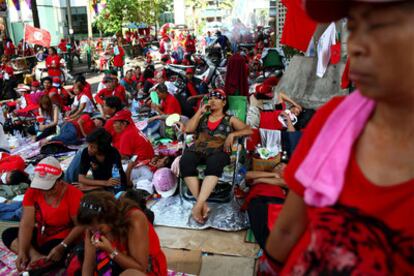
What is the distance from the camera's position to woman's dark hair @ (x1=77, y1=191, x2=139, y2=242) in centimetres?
240

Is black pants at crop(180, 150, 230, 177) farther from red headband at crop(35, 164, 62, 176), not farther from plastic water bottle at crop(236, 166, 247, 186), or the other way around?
red headband at crop(35, 164, 62, 176)

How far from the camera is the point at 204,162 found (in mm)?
4453

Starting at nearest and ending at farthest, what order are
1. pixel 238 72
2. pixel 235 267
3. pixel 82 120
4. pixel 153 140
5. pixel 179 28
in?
pixel 235 267 → pixel 153 140 → pixel 82 120 → pixel 238 72 → pixel 179 28

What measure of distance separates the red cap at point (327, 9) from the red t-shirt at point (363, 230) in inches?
11.3

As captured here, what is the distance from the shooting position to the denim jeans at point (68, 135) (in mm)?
6867

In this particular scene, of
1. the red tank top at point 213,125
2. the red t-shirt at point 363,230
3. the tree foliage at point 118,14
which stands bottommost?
the red tank top at point 213,125

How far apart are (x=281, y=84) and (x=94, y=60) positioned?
13.2m

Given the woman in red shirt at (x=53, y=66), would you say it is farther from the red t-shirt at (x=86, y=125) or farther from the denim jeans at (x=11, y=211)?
the denim jeans at (x=11, y=211)

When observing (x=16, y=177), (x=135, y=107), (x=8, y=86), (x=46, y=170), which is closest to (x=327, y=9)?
(x=46, y=170)

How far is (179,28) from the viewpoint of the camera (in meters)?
29.7

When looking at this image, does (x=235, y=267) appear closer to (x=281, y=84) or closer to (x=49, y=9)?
(x=281, y=84)

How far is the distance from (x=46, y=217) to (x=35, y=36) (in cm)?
1108

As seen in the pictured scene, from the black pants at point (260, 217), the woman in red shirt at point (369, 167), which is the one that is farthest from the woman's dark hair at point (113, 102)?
the woman in red shirt at point (369, 167)

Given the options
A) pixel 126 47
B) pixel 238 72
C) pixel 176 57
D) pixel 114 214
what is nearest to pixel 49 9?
pixel 126 47
